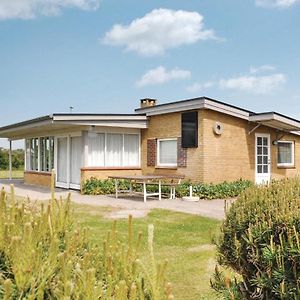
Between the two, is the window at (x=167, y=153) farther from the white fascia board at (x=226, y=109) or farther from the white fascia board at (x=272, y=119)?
the white fascia board at (x=272, y=119)

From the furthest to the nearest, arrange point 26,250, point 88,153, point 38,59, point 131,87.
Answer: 1. point 131,87
2. point 38,59
3. point 88,153
4. point 26,250

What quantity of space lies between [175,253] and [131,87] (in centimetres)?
2117

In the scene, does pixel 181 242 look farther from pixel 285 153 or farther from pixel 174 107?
pixel 285 153

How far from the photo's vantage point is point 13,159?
128 ft

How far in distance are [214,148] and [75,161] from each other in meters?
6.41

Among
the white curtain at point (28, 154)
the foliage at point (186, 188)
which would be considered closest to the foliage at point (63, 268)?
the foliage at point (186, 188)

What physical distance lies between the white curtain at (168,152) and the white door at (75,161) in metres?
3.53

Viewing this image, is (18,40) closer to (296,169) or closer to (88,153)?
(88,153)

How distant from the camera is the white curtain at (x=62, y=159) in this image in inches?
747

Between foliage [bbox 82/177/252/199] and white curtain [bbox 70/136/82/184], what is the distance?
1.52 metres

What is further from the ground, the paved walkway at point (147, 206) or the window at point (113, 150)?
the window at point (113, 150)

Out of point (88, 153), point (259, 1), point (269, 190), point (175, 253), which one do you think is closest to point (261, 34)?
point (259, 1)

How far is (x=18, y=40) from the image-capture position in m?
18.4

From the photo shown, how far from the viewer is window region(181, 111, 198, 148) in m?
15.9
